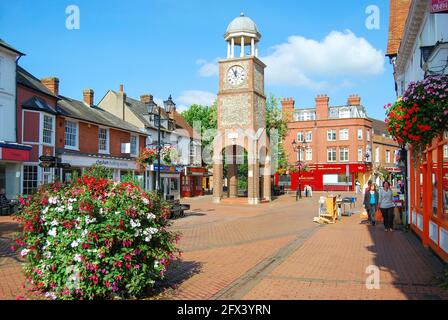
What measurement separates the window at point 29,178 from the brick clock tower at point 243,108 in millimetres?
13608

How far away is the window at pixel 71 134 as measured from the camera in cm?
2612

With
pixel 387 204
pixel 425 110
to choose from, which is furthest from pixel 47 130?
pixel 425 110

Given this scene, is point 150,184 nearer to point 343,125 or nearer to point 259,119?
point 259,119

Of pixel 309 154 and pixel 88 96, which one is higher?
pixel 88 96

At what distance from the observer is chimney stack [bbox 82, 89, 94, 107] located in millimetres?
32688

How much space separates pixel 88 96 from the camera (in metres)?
32.8

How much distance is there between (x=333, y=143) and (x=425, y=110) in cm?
5301

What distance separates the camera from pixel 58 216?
591cm

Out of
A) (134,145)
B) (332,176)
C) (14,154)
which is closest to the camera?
(14,154)

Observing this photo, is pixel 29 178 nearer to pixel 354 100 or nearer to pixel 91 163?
pixel 91 163

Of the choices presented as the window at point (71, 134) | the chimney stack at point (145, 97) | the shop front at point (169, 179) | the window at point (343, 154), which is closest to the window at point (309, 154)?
the window at point (343, 154)

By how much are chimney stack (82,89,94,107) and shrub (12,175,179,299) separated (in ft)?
91.7

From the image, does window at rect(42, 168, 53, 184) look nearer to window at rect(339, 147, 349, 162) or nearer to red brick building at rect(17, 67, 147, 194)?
red brick building at rect(17, 67, 147, 194)
